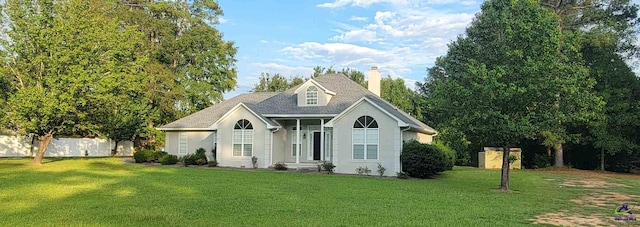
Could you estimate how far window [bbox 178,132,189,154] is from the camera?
98.4 ft

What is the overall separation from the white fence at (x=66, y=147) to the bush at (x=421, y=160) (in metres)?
28.2

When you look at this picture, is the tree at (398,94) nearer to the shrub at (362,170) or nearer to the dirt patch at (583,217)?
the shrub at (362,170)

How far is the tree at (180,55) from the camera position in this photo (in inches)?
1638

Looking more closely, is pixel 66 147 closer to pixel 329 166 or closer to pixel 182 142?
pixel 182 142

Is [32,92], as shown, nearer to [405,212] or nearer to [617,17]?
[405,212]

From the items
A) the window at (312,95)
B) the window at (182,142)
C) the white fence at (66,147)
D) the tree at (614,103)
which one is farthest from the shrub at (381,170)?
the white fence at (66,147)

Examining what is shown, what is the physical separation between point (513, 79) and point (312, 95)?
1292 centimetres

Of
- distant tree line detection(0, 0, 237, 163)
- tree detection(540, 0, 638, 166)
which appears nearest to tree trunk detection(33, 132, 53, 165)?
distant tree line detection(0, 0, 237, 163)

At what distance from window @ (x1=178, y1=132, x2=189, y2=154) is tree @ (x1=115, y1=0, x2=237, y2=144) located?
1235 centimetres

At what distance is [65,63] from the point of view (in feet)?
83.0

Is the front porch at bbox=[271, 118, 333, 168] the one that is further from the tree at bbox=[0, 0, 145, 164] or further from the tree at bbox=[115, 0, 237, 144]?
the tree at bbox=[115, 0, 237, 144]

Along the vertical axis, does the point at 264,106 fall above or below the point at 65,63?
below

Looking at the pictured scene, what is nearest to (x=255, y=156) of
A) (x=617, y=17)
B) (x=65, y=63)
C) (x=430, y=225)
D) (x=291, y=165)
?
(x=291, y=165)

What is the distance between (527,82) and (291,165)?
13474mm
